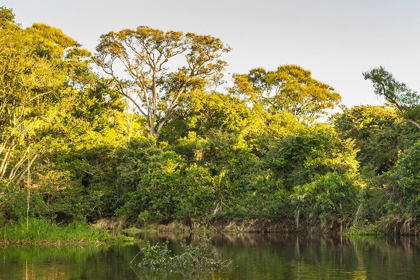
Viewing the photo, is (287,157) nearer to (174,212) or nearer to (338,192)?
(338,192)

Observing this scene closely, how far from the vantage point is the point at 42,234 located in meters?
25.7

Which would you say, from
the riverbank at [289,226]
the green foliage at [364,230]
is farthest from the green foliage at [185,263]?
the riverbank at [289,226]

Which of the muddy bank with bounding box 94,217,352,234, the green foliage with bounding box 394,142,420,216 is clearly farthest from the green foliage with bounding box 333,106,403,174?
the green foliage with bounding box 394,142,420,216

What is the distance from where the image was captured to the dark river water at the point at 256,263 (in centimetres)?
1412

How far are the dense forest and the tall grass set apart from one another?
1.55m

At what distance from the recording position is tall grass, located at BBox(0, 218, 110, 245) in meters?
25.3

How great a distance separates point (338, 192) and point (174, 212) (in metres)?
12.3

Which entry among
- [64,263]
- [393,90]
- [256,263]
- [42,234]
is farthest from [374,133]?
[64,263]

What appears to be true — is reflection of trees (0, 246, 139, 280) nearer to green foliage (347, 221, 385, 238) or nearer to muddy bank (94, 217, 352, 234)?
green foliage (347, 221, 385, 238)

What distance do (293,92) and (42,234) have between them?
34418 millimetres

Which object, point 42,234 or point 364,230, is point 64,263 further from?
point 364,230

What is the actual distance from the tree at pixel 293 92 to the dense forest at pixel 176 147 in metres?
0.50

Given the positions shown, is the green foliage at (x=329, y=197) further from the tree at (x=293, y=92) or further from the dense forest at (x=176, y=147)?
the tree at (x=293, y=92)

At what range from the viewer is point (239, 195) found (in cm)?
3841
